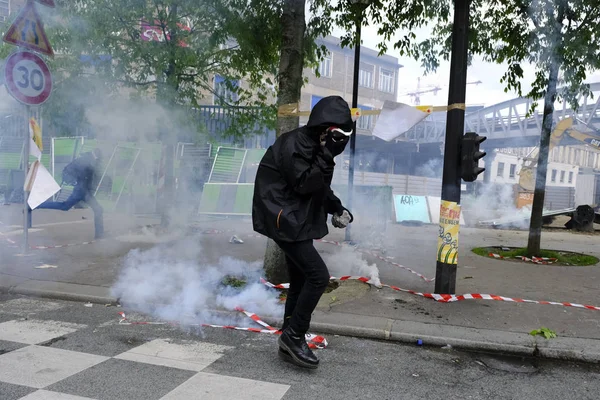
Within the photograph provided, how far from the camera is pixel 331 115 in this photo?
2.77 m

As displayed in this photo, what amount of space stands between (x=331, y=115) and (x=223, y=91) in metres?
5.50

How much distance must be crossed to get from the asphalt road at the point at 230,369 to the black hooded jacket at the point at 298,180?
82cm

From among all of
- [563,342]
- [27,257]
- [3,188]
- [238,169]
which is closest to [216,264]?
[27,257]

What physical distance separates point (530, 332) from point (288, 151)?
2330mm

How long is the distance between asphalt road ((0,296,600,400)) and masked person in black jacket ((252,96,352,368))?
0.28 m

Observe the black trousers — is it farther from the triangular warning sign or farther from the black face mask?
the triangular warning sign

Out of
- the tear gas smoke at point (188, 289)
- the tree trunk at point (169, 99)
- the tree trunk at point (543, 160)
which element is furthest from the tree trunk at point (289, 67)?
the tree trunk at point (543, 160)

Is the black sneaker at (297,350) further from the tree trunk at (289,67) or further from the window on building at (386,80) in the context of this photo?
the window on building at (386,80)

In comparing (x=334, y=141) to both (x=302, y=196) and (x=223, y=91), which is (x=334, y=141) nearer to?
(x=302, y=196)

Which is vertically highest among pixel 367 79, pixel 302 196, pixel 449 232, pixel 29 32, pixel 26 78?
pixel 367 79

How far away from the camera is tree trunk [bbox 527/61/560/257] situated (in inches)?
257

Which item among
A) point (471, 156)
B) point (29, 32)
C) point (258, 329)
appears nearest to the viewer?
point (258, 329)

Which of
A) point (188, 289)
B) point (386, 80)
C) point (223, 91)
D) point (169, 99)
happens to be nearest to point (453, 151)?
point (188, 289)

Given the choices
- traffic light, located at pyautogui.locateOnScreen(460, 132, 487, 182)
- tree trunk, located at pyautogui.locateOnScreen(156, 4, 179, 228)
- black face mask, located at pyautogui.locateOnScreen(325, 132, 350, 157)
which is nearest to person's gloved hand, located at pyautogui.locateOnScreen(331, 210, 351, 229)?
black face mask, located at pyautogui.locateOnScreen(325, 132, 350, 157)
